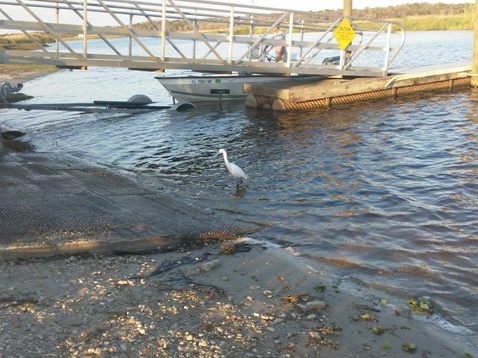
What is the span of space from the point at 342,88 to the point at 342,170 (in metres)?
7.32

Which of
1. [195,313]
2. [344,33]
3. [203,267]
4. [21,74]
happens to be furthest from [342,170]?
[21,74]

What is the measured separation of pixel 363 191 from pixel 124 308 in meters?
5.69

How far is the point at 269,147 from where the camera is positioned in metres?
12.7

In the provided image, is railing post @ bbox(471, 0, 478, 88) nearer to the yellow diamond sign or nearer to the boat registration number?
the yellow diamond sign

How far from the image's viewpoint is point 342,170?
10.5 m

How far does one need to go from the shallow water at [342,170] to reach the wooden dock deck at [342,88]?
0.54 m

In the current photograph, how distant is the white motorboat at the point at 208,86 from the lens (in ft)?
62.4

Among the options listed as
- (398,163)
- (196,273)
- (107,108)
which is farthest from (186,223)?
(107,108)

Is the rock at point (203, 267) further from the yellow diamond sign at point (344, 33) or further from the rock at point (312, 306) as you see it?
the yellow diamond sign at point (344, 33)

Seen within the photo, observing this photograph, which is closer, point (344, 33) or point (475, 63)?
point (344, 33)

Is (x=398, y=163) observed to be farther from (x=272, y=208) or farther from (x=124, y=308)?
(x=124, y=308)

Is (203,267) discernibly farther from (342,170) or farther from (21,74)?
(21,74)

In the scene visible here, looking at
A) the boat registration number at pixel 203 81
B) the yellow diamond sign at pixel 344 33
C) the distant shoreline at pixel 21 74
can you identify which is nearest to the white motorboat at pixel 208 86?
the boat registration number at pixel 203 81

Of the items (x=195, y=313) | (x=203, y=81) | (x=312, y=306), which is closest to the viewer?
(x=195, y=313)
